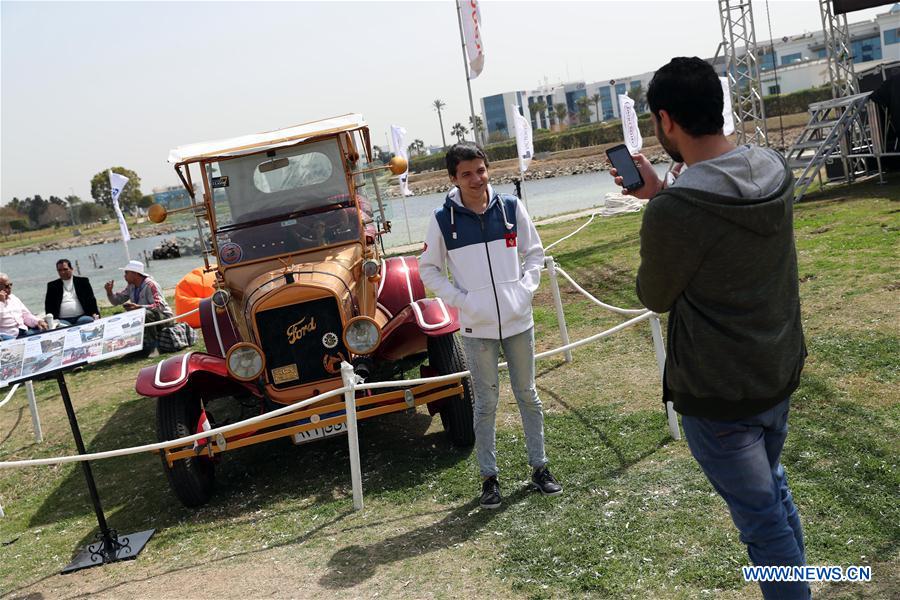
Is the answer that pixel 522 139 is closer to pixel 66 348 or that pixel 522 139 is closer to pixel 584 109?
pixel 66 348

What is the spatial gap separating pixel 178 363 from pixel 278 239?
1372 millimetres

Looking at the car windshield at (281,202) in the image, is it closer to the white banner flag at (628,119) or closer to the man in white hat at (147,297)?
the man in white hat at (147,297)

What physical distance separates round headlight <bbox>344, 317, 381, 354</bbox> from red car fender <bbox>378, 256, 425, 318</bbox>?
121 centimetres

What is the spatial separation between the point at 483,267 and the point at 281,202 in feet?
9.32

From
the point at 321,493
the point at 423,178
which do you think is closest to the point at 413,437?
the point at 321,493

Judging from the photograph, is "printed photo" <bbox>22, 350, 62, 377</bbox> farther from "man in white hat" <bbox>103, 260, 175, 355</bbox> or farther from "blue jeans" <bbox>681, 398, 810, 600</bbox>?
"man in white hat" <bbox>103, 260, 175, 355</bbox>

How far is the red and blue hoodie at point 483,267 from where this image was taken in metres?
4.45

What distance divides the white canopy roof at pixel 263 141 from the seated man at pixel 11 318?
4.63 metres

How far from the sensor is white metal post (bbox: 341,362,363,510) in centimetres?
497

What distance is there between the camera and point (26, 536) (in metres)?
5.62

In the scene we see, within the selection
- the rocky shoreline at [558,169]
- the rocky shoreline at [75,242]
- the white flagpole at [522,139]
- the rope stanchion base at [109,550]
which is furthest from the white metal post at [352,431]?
the rocky shoreline at [75,242]

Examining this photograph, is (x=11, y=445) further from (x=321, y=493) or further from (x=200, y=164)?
(x=321, y=493)

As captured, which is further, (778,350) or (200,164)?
(200,164)

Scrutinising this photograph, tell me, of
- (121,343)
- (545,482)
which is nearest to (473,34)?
(121,343)
